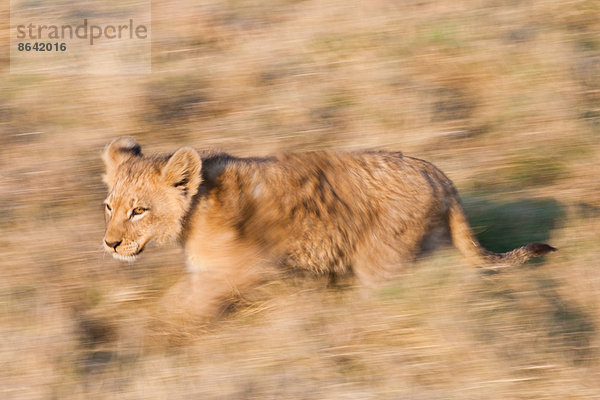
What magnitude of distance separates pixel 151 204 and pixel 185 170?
272 mm

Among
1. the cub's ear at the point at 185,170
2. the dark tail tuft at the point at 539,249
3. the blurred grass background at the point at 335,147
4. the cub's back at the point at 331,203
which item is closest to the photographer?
the blurred grass background at the point at 335,147

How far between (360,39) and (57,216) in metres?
3.58

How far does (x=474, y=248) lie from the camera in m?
5.01

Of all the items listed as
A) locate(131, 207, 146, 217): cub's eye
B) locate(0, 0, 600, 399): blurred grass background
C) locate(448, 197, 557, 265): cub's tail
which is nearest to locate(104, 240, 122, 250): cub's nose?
locate(131, 207, 146, 217): cub's eye

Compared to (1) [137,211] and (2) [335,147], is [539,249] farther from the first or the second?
(1) [137,211]

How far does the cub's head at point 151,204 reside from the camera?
179 inches

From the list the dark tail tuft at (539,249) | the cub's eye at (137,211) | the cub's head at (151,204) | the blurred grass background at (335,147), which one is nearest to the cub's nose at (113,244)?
the cub's head at (151,204)

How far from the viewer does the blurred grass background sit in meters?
4.11

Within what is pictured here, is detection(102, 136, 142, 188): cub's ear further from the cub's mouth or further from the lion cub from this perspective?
the cub's mouth

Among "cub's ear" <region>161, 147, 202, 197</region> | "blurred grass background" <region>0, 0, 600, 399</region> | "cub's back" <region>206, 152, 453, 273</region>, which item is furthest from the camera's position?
"cub's back" <region>206, 152, 453, 273</region>

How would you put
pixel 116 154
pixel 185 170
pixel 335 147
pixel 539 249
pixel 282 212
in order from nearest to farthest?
pixel 185 170, pixel 282 212, pixel 539 249, pixel 116 154, pixel 335 147

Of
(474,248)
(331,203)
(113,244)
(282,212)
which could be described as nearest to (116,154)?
(113,244)

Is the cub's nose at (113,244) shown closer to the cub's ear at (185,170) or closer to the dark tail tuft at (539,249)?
the cub's ear at (185,170)

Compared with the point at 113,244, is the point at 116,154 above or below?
above
